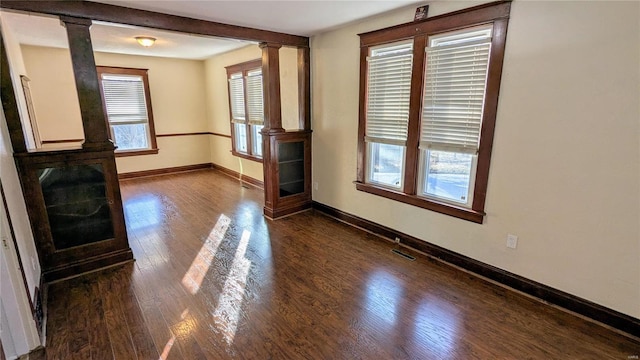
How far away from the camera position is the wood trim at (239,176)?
18.8 feet

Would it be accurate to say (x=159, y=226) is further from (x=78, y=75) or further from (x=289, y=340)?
(x=289, y=340)

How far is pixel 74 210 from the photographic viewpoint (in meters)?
2.76

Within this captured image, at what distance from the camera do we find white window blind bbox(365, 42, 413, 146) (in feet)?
10.0

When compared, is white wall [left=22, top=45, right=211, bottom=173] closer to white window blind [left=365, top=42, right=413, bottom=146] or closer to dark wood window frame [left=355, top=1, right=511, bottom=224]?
dark wood window frame [left=355, top=1, right=511, bottom=224]

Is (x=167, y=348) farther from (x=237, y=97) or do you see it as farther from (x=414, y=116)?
(x=237, y=97)

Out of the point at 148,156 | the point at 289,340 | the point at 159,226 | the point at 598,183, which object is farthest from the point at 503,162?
the point at 148,156

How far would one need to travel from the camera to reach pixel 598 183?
6.69ft

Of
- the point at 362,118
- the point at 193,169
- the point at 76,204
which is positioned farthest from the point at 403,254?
the point at 193,169

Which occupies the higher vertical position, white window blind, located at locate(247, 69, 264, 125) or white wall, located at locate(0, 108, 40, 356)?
white window blind, located at locate(247, 69, 264, 125)

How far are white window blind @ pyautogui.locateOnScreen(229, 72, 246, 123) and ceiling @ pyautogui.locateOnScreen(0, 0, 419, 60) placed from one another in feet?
3.02

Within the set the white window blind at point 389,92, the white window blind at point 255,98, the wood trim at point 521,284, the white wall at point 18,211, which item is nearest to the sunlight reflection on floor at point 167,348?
the white wall at point 18,211

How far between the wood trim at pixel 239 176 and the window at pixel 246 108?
→ 1.39ft

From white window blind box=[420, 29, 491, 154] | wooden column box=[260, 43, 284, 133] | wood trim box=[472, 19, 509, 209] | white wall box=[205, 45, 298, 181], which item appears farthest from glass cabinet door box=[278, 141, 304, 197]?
wood trim box=[472, 19, 509, 209]

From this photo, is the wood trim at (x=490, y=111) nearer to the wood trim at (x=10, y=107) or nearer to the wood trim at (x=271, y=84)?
the wood trim at (x=271, y=84)
